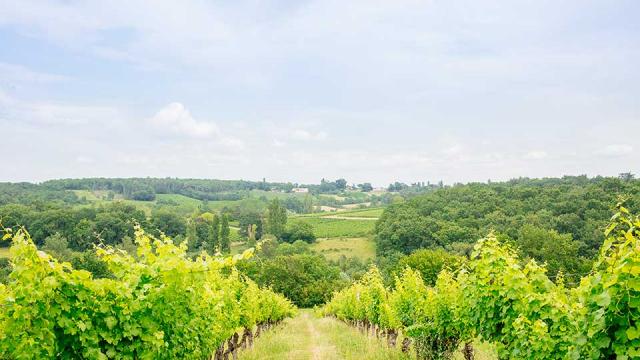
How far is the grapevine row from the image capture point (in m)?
5.19

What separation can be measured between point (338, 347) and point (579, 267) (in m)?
39.7

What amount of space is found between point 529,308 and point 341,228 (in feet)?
335

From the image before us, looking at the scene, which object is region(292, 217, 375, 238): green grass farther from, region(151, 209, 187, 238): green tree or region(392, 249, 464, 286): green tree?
region(392, 249, 464, 286): green tree

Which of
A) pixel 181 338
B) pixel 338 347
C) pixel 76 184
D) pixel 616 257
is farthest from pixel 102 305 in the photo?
pixel 76 184

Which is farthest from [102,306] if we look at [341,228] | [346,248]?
[341,228]

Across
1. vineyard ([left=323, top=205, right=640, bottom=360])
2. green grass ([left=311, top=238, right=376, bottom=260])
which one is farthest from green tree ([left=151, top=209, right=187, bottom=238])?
vineyard ([left=323, top=205, right=640, bottom=360])

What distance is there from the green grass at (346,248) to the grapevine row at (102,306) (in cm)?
7693

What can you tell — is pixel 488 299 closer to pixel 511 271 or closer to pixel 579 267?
pixel 511 271

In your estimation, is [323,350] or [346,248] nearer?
[323,350]

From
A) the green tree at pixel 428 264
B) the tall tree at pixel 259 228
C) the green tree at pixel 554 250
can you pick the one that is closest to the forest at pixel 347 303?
the green tree at pixel 554 250

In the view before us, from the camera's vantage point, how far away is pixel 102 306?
5.98m

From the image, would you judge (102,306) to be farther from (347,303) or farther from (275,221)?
(275,221)

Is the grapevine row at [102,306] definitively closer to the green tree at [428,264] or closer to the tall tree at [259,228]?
the green tree at [428,264]

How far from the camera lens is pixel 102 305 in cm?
600
